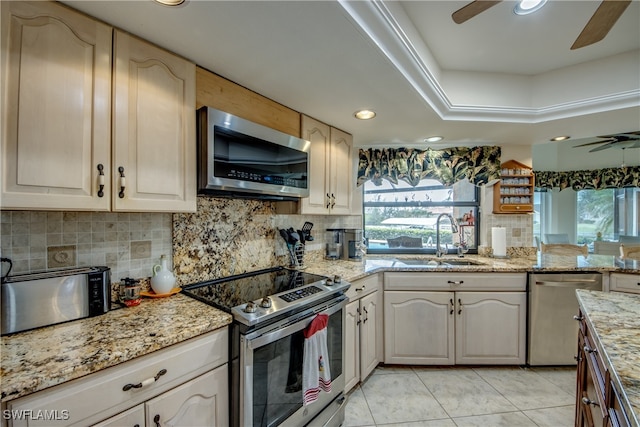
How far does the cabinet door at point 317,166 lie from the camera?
209cm

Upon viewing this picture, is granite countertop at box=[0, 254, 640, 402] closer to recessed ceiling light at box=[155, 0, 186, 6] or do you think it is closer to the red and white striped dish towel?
the red and white striped dish towel

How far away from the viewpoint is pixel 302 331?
56.1 inches

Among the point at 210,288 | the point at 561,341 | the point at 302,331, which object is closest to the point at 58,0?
the point at 210,288

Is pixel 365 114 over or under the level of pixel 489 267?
over

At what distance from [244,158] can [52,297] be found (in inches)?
39.0

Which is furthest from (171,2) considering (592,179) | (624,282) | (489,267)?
(592,179)

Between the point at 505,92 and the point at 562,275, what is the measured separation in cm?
161

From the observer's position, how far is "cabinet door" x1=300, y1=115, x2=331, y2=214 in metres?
2.09

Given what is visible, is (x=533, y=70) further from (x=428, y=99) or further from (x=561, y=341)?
(x=561, y=341)

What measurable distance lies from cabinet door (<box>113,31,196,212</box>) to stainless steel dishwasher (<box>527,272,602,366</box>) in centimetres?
277

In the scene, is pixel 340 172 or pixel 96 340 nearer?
pixel 96 340

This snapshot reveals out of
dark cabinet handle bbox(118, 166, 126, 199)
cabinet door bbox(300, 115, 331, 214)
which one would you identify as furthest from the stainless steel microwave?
dark cabinet handle bbox(118, 166, 126, 199)

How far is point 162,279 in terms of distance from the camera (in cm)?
139

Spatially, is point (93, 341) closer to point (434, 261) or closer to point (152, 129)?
point (152, 129)
